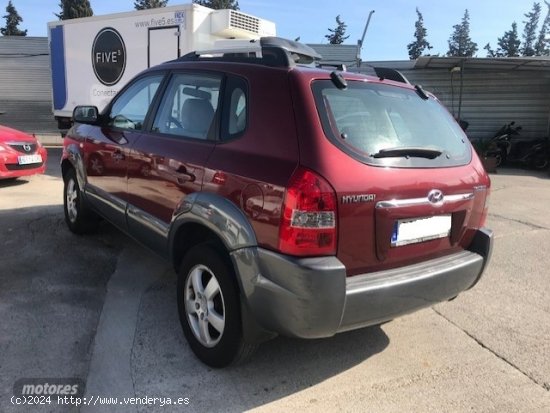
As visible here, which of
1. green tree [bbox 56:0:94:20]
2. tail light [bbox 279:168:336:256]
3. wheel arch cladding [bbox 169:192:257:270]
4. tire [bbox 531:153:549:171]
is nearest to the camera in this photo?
tail light [bbox 279:168:336:256]

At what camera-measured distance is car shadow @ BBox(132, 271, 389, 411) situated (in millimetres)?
2809

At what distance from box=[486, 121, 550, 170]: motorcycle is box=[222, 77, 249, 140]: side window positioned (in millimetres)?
12255

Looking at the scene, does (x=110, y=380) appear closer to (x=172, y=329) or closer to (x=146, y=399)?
(x=146, y=399)

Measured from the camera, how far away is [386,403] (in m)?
2.79

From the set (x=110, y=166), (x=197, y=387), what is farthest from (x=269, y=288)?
(x=110, y=166)

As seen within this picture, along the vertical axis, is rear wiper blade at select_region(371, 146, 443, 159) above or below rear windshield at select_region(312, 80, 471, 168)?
below

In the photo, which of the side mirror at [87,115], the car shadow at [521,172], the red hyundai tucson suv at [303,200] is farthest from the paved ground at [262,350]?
the car shadow at [521,172]

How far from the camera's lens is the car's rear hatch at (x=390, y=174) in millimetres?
2553

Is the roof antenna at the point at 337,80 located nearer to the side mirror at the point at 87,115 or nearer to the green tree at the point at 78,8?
the side mirror at the point at 87,115

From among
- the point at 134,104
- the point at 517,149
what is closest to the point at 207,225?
the point at 134,104

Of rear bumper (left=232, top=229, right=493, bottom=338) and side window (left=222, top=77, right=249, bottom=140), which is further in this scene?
side window (left=222, top=77, right=249, bottom=140)

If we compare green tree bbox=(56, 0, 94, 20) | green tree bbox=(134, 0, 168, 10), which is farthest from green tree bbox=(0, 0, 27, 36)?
green tree bbox=(56, 0, 94, 20)

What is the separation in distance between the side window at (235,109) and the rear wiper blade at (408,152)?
781mm

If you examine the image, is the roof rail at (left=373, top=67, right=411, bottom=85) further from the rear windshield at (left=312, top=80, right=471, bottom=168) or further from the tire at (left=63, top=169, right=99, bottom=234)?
the tire at (left=63, top=169, right=99, bottom=234)
